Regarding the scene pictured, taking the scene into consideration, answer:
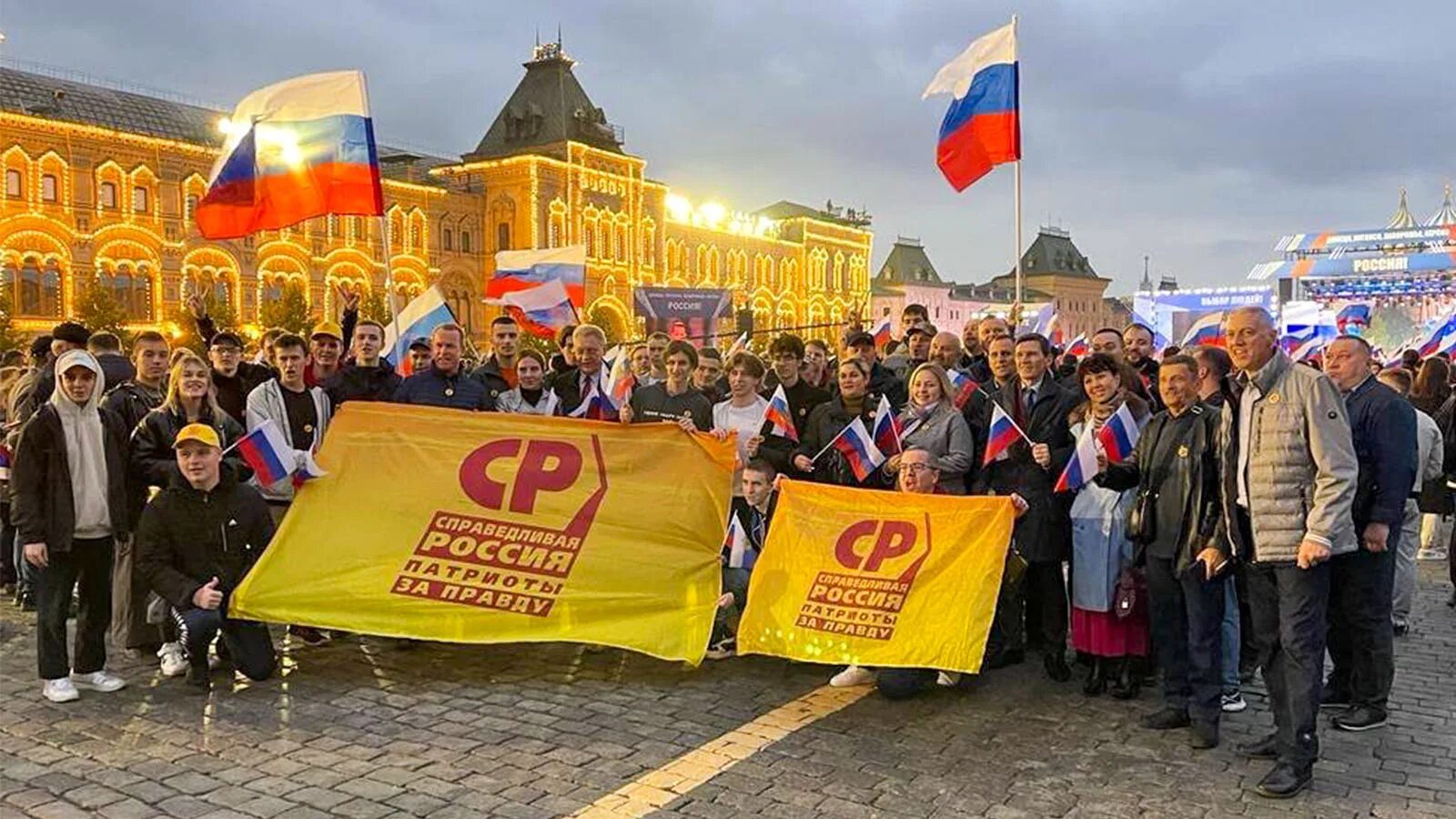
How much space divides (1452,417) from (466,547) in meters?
8.09

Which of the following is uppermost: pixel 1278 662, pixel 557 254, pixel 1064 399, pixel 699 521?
pixel 557 254

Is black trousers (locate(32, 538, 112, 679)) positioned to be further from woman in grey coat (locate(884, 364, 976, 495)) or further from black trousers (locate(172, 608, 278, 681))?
woman in grey coat (locate(884, 364, 976, 495))

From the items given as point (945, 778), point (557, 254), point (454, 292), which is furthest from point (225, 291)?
point (945, 778)

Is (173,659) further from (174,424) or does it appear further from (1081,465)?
(1081,465)

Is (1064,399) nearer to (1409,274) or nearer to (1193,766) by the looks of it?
(1193,766)

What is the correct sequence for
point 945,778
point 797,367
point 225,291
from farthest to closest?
point 225,291 → point 797,367 → point 945,778

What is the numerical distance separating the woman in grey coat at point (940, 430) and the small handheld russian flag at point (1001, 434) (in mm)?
248

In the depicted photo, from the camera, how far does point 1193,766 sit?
5.29 m

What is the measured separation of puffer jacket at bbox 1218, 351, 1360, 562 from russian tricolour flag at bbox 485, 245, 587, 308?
13.0 meters

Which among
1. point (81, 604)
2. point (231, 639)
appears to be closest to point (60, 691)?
point (81, 604)

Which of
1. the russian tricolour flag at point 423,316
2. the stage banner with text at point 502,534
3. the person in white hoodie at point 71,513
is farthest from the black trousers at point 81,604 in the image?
the russian tricolour flag at point 423,316

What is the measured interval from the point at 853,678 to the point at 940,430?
1.62 metres

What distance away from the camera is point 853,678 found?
6648 mm

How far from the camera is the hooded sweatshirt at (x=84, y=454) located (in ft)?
20.8
